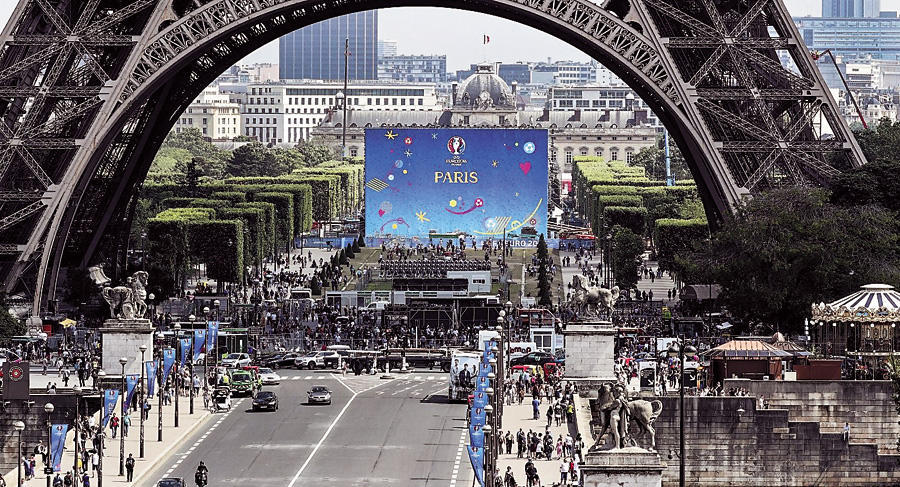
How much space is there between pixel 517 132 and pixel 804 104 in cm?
7387

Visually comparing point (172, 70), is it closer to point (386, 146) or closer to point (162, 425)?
point (162, 425)

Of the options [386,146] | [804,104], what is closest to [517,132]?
[386,146]

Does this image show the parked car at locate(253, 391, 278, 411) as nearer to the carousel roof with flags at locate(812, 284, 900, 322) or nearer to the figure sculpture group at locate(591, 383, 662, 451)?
the carousel roof with flags at locate(812, 284, 900, 322)

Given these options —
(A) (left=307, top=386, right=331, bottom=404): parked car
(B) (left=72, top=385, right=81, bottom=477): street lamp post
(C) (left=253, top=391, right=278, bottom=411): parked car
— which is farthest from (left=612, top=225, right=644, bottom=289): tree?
(B) (left=72, top=385, right=81, bottom=477): street lamp post

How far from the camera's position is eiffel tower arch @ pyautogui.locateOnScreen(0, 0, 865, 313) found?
10012 centimetres

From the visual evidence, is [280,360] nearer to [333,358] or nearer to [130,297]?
[333,358]

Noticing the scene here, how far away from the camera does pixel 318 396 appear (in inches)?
3718

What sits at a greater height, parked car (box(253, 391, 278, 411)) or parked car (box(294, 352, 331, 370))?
parked car (box(294, 352, 331, 370))

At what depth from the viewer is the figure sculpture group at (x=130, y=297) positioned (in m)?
87.9

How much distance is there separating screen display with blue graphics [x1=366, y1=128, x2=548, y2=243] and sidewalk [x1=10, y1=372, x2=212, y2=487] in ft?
263

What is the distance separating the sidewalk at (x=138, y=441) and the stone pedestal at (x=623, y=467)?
18.9 metres

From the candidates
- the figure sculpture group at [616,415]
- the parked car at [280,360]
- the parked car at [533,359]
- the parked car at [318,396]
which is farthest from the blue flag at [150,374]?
the figure sculpture group at [616,415]

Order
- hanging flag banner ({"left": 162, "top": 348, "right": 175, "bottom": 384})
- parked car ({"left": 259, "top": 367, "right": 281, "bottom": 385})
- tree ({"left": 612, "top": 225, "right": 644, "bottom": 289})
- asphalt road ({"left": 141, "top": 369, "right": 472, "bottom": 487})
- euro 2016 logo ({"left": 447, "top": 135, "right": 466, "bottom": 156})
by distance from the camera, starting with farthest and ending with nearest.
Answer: euro 2016 logo ({"left": 447, "top": 135, "right": 466, "bottom": 156}), tree ({"left": 612, "top": 225, "right": 644, "bottom": 289}), parked car ({"left": 259, "top": 367, "right": 281, "bottom": 385}), hanging flag banner ({"left": 162, "top": 348, "right": 175, "bottom": 384}), asphalt road ({"left": 141, "top": 369, "right": 472, "bottom": 487})

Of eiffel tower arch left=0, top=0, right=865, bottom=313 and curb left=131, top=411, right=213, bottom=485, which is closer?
curb left=131, top=411, right=213, bottom=485
